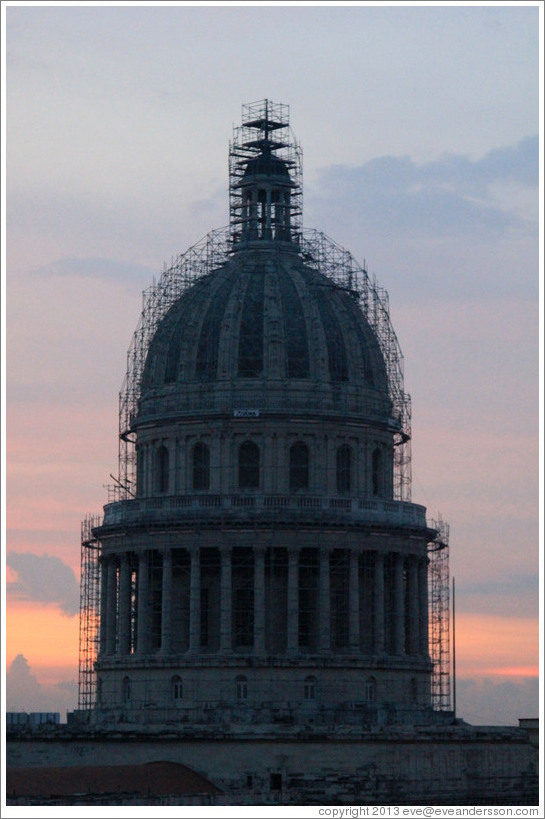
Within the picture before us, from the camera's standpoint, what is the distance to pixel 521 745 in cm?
13525

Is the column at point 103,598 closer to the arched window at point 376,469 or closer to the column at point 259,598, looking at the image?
the column at point 259,598

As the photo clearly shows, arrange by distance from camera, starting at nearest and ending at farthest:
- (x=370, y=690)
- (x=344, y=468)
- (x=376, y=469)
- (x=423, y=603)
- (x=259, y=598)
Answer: (x=259, y=598) → (x=370, y=690) → (x=344, y=468) → (x=376, y=469) → (x=423, y=603)

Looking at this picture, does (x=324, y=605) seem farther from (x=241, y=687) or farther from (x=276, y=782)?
(x=276, y=782)

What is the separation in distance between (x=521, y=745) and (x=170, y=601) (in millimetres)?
24550

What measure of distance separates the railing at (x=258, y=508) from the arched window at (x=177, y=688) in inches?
→ 401

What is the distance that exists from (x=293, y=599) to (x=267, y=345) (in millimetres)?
17226

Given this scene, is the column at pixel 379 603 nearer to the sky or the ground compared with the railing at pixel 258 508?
nearer to the ground

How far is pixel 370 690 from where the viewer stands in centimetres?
14212

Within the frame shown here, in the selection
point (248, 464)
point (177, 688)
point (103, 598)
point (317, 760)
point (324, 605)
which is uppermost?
point (248, 464)

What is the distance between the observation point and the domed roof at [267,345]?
146625 mm

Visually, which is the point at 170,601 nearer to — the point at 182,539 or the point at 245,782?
the point at 182,539

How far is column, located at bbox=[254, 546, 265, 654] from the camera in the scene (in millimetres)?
141000

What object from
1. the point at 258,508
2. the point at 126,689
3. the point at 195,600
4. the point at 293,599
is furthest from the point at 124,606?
the point at 293,599

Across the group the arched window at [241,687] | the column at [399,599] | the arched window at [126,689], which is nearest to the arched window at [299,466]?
the column at [399,599]
